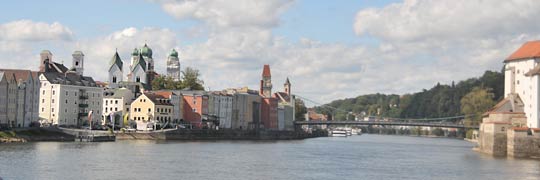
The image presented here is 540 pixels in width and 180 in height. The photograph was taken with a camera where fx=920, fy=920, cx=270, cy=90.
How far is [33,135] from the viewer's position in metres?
98.5

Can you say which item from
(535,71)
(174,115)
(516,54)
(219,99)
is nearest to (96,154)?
(535,71)

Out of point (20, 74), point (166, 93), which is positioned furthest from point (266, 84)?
point (20, 74)

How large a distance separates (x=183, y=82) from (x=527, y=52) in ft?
252

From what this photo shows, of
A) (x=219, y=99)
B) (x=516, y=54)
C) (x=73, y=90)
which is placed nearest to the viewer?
(x=516, y=54)

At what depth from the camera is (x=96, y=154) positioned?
74750mm

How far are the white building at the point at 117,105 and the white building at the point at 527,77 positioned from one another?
55452mm

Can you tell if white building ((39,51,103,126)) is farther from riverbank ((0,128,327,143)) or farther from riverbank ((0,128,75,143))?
riverbank ((0,128,75,143))

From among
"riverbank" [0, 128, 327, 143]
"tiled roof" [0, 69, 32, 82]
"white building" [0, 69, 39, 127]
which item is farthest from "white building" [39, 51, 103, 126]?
"riverbank" [0, 128, 327, 143]

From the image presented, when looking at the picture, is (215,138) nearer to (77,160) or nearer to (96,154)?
(96,154)

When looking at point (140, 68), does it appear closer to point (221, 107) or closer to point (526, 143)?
point (221, 107)

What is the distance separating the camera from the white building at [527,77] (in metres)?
85.9

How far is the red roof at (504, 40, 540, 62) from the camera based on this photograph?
92312 mm

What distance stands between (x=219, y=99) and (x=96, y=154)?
7743 centimetres

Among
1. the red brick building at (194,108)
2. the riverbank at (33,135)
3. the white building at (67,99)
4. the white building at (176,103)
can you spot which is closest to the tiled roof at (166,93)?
the white building at (176,103)
